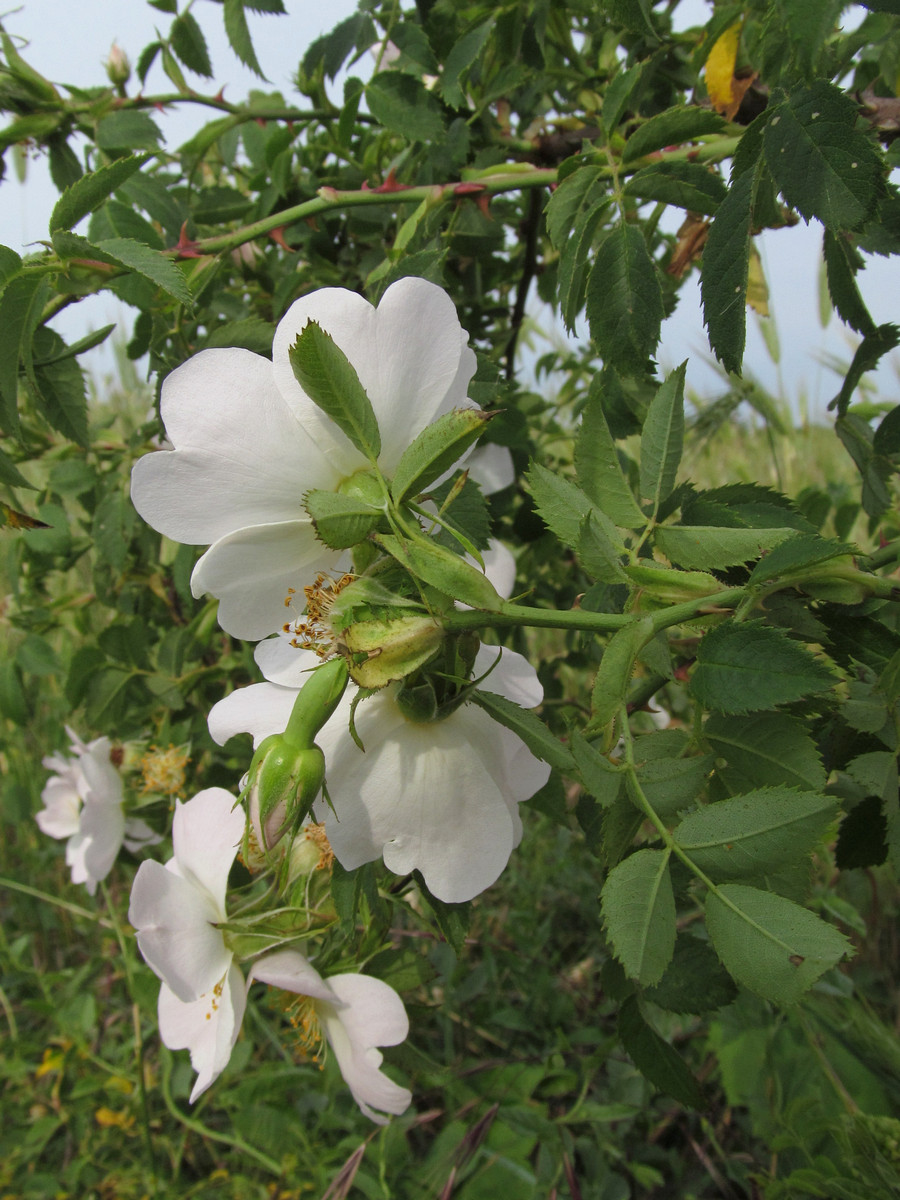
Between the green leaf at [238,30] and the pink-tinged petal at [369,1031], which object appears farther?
the green leaf at [238,30]

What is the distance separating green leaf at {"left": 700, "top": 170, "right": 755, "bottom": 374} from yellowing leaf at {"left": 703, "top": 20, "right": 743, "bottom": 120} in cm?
24

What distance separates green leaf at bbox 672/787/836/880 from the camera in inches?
15.7

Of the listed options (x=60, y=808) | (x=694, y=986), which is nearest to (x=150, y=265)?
(x=694, y=986)

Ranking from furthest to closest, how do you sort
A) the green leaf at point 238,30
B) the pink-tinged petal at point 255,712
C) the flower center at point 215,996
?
the green leaf at point 238,30 → the flower center at point 215,996 → the pink-tinged petal at point 255,712

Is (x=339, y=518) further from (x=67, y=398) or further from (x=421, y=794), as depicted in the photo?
(x=67, y=398)

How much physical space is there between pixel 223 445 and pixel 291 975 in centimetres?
34

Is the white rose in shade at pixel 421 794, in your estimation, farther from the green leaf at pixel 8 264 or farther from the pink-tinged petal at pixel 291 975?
the green leaf at pixel 8 264

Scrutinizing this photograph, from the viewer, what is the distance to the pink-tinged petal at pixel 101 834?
954mm

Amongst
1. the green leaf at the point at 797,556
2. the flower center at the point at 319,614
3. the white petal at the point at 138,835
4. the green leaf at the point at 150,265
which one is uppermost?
the green leaf at the point at 150,265

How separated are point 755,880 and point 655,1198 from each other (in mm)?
1028

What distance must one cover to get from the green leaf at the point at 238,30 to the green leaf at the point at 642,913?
0.80 meters

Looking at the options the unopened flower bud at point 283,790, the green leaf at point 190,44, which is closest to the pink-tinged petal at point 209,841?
the unopened flower bud at point 283,790

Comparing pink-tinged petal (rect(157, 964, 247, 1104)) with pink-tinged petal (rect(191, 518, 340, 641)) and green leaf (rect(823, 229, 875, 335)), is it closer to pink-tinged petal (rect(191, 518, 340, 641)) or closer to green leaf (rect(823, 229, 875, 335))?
pink-tinged petal (rect(191, 518, 340, 641))

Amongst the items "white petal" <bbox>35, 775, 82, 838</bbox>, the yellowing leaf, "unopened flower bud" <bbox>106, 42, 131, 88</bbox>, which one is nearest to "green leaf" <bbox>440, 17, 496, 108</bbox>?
the yellowing leaf
